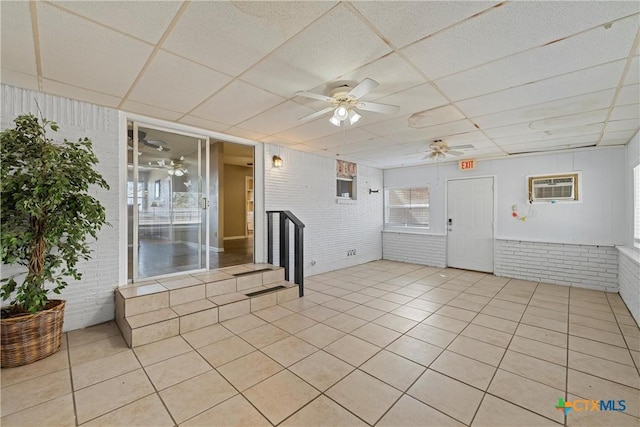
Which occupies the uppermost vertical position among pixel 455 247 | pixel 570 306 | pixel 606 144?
pixel 606 144

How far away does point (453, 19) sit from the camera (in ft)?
5.67

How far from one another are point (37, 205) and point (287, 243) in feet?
9.90

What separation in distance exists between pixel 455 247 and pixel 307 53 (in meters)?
5.87

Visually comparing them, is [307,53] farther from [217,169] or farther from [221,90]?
[217,169]

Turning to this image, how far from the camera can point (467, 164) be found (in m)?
6.15

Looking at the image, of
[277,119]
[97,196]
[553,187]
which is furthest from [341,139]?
[553,187]

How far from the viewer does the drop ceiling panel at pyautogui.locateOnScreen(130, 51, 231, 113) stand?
2.28 meters

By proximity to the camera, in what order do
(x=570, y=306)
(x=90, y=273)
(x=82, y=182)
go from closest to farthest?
(x=82, y=182), (x=90, y=273), (x=570, y=306)

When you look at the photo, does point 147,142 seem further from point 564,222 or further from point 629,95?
point 564,222

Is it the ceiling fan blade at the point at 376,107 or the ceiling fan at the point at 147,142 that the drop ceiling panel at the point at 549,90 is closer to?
the ceiling fan blade at the point at 376,107

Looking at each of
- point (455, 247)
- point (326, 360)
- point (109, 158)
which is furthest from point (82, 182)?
point (455, 247)

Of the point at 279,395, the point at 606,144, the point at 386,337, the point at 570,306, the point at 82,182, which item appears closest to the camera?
the point at 279,395

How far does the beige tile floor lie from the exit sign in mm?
3296

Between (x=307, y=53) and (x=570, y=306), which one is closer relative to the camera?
(x=307, y=53)
